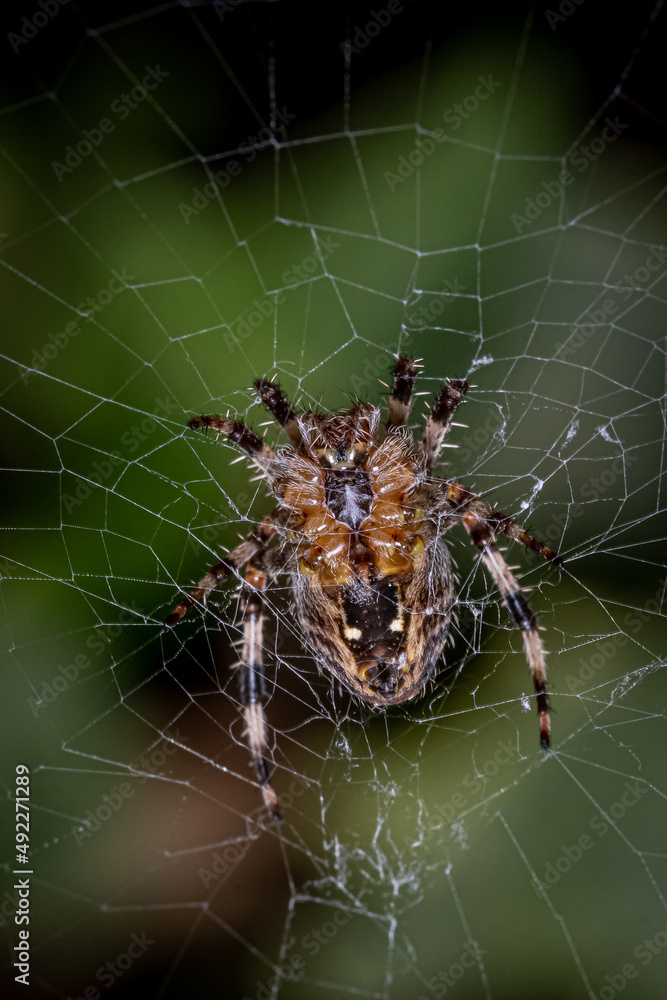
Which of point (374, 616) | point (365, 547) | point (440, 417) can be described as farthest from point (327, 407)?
point (374, 616)

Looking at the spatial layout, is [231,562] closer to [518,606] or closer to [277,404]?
[277,404]

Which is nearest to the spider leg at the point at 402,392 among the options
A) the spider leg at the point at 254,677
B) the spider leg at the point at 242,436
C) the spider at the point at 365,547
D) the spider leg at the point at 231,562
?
the spider at the point at 365,547

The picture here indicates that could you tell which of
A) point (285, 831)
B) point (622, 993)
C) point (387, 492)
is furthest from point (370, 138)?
point (622, 993)

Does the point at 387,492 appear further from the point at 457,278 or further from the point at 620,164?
the point at 620,164

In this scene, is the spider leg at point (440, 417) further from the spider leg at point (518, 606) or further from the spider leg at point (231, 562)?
the spider leg at point (231, 562)

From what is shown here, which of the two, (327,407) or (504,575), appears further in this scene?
(327,407)

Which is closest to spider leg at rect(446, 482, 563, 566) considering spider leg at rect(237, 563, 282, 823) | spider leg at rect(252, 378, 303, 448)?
spider leg at rect(252, 378, 303, 448)
